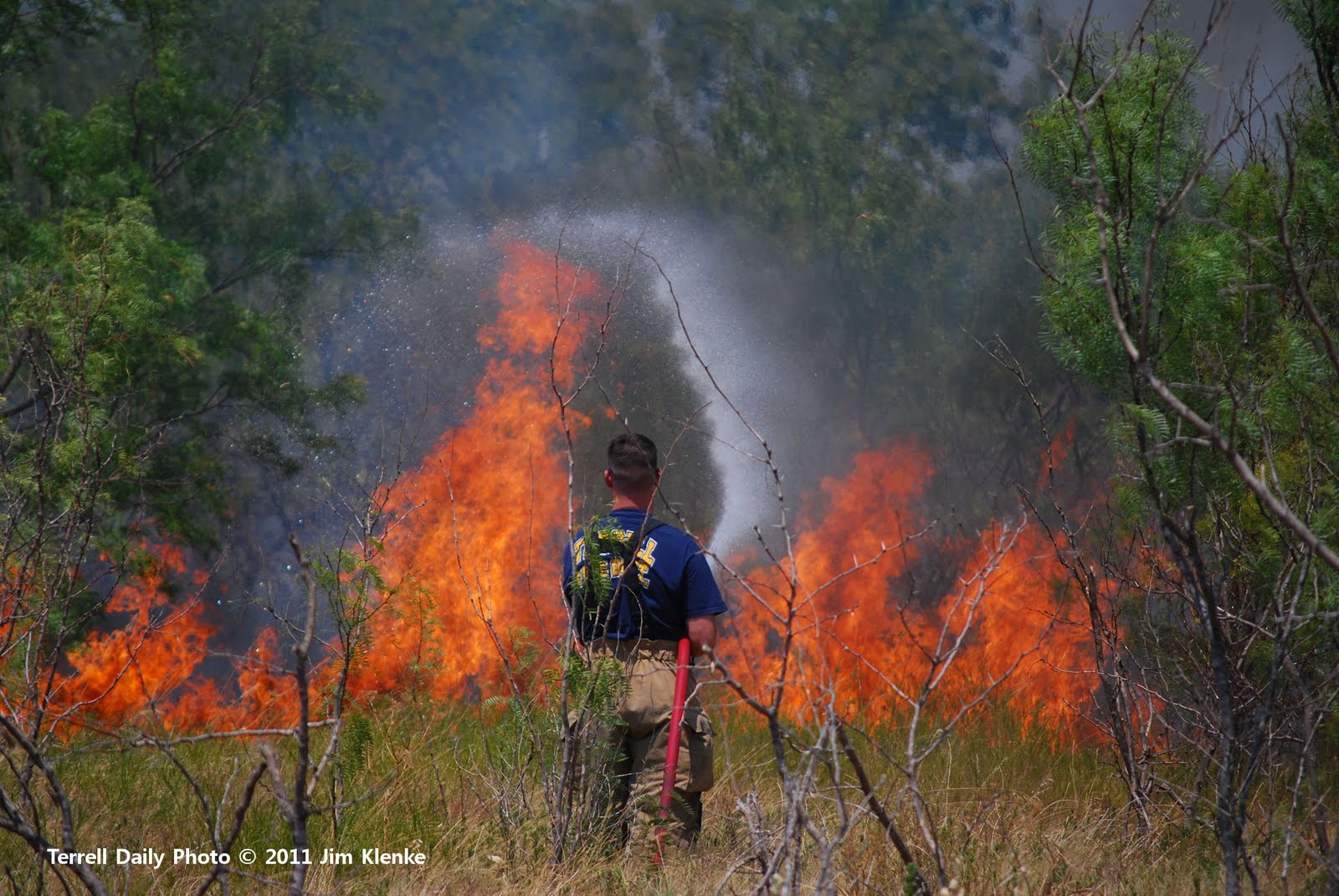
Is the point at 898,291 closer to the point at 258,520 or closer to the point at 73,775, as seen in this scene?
the point at 258,520

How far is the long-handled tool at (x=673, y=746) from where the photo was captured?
381 cm

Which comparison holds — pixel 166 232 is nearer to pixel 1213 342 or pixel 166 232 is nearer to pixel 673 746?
pixel 673 746

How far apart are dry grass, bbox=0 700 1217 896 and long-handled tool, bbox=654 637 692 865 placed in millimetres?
128

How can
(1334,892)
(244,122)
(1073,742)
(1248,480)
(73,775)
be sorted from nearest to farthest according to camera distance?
(1248,480)
(1334,892)
(73,775)
(1073,742)
(244,122)

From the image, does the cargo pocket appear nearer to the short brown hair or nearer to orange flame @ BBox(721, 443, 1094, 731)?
the short brown hair

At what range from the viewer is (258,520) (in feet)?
69.8

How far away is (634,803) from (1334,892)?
88.9 inches

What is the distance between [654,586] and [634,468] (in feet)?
1.48

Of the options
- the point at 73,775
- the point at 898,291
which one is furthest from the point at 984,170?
the point at 73,775

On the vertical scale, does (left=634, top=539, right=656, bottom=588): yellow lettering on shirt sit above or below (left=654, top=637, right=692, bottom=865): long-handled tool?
above

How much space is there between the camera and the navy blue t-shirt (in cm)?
404

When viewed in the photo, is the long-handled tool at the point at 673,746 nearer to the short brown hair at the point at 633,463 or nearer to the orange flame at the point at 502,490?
the short brown hair at the point at 633,463

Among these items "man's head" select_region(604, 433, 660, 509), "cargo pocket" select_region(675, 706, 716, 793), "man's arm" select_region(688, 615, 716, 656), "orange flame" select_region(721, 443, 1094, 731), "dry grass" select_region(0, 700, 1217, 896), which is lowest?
"dry grass" select_region(0, 700, 1217, 896)

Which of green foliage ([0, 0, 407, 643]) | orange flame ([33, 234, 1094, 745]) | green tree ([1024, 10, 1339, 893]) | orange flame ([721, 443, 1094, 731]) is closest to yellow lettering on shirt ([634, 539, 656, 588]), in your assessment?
green tree ([1024, 10, 1339, 893])
